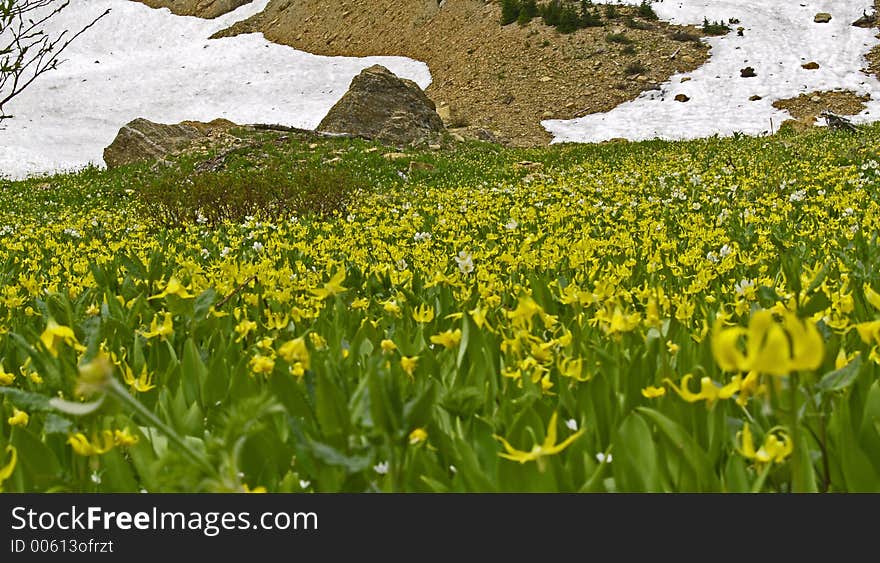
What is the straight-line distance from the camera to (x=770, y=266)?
3.56m

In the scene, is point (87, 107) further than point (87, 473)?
Yes

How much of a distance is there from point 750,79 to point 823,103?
3145 mm

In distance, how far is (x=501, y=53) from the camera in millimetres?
32094

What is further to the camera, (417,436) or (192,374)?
(192,374)

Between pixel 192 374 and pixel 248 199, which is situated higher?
pixel 192 374

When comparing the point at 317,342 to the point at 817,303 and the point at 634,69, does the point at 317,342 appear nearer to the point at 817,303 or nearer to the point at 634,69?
the point at 817,303

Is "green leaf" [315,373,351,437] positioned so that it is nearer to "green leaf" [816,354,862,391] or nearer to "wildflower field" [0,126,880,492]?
"wildflower field" [0,126,880,492]

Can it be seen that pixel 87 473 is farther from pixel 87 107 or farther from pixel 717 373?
pixel 87 107

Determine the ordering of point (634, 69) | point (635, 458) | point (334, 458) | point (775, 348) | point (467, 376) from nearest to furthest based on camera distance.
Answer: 1. point (775, 348)
2. point (334, 458)
3. point (635, 458)
4. point (467, 376)
5. point (634, 69)

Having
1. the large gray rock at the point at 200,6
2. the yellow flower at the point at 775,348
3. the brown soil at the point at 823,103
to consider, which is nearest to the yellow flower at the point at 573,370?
the yellow flower at the point at 775,348

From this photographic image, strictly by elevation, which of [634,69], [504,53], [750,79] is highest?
[504,53]

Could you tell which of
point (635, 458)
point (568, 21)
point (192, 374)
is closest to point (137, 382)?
point (192, 374)
